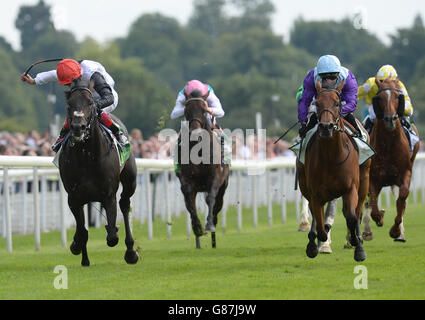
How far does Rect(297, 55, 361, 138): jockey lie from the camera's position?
880cm

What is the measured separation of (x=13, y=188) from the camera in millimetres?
14672

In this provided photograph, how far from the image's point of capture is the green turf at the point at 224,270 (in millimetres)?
6895

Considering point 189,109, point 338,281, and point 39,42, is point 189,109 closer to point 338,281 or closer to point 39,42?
point 338,281

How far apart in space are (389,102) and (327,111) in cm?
295

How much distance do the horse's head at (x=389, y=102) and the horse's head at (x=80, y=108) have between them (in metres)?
3.77

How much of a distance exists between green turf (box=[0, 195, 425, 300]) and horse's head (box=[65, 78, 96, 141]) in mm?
1200

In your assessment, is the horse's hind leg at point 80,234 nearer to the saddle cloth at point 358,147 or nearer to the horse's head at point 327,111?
the saddle cloth at point 358,147

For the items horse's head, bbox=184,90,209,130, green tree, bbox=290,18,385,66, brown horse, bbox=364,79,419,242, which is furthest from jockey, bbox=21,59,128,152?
green tree, bbox=290,18,385,66

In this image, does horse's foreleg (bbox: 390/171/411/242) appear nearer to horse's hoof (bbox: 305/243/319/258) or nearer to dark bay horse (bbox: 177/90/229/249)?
dark bay horse (bbox: 177/90/229/249)

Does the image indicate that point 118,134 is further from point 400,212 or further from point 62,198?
point 400,212

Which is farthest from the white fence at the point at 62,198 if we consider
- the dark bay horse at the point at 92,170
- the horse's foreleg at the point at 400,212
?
the horse's foreleg at the point at 400,212

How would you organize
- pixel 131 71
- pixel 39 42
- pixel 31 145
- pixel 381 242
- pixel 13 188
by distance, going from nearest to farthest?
pixel 381 242 < pixel 13 188 < pixel 31 145 < pixel 131 71 < pixel 39 42
